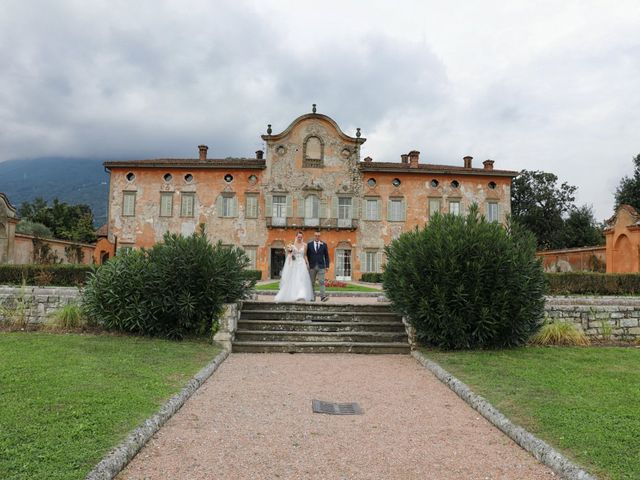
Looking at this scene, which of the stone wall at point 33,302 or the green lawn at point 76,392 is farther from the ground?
the stone wall at point 33,302

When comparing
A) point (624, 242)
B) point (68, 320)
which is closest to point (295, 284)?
point (68, 320)

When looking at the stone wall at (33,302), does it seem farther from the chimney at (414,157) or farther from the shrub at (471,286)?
the chimney at (414,157)

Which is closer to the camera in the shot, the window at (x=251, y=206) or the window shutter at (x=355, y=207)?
the window at (x=251, y=206)

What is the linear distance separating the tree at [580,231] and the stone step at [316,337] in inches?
1622

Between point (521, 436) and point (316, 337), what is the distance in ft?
17.6

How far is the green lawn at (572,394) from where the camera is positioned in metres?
3.91

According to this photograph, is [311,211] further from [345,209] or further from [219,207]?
[219,207]

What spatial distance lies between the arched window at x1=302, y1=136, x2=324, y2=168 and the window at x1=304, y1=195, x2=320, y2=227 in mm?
2223

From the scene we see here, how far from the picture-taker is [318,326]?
32.4 ft

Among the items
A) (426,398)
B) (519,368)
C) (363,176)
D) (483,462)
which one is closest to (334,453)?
(483,462)

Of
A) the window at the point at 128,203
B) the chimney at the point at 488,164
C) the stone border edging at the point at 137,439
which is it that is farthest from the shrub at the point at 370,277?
the stone border edging at the point at 137,439

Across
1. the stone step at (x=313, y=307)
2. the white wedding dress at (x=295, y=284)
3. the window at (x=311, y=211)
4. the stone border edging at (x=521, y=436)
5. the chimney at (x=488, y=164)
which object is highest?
the chimney at (x=488, y=164)

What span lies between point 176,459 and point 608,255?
21.6 meters

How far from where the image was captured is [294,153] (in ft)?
113
